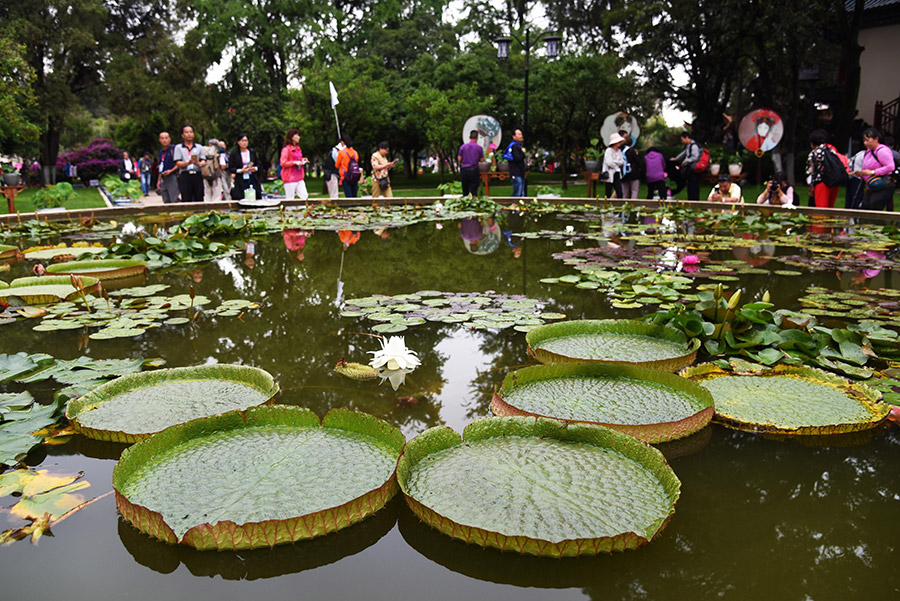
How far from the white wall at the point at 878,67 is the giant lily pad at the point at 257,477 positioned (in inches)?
902

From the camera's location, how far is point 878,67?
786 inches

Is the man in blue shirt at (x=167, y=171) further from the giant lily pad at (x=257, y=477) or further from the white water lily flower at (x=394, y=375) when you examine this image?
the giant lily pad at (x=257, y=477)

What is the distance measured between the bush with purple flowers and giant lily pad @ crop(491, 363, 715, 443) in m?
33.2

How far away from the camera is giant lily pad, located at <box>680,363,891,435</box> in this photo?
6.91ft

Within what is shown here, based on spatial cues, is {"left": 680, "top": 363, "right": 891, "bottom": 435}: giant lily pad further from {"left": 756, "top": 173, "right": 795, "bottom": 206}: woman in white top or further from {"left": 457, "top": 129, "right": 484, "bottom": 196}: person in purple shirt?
{"left": 457, "top": 129, "right": 484, "bottom": 196}: person in purple shirt

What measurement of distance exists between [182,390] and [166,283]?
2386mm

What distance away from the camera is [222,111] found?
99.9 feet

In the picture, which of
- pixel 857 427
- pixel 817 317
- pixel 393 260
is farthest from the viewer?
pixel 393 260

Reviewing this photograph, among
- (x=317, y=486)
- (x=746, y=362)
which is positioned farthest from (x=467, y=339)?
(x=317, y=486)

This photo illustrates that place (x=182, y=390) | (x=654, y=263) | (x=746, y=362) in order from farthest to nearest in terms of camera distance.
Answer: (x=654, y=263) → (x=746, y=362) → (x=182, y=390)

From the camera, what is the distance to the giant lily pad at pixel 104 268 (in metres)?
4.51

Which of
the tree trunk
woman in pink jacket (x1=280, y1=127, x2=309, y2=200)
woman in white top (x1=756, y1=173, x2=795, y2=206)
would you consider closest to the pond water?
woman in white top (x1=756, y1=173, x2=795, y2=206)

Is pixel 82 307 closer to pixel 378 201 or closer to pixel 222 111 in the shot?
pixel 378 201

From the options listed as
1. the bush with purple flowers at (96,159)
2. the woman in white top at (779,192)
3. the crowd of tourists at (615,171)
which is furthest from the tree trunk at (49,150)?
the woman in white top at (779,192)
